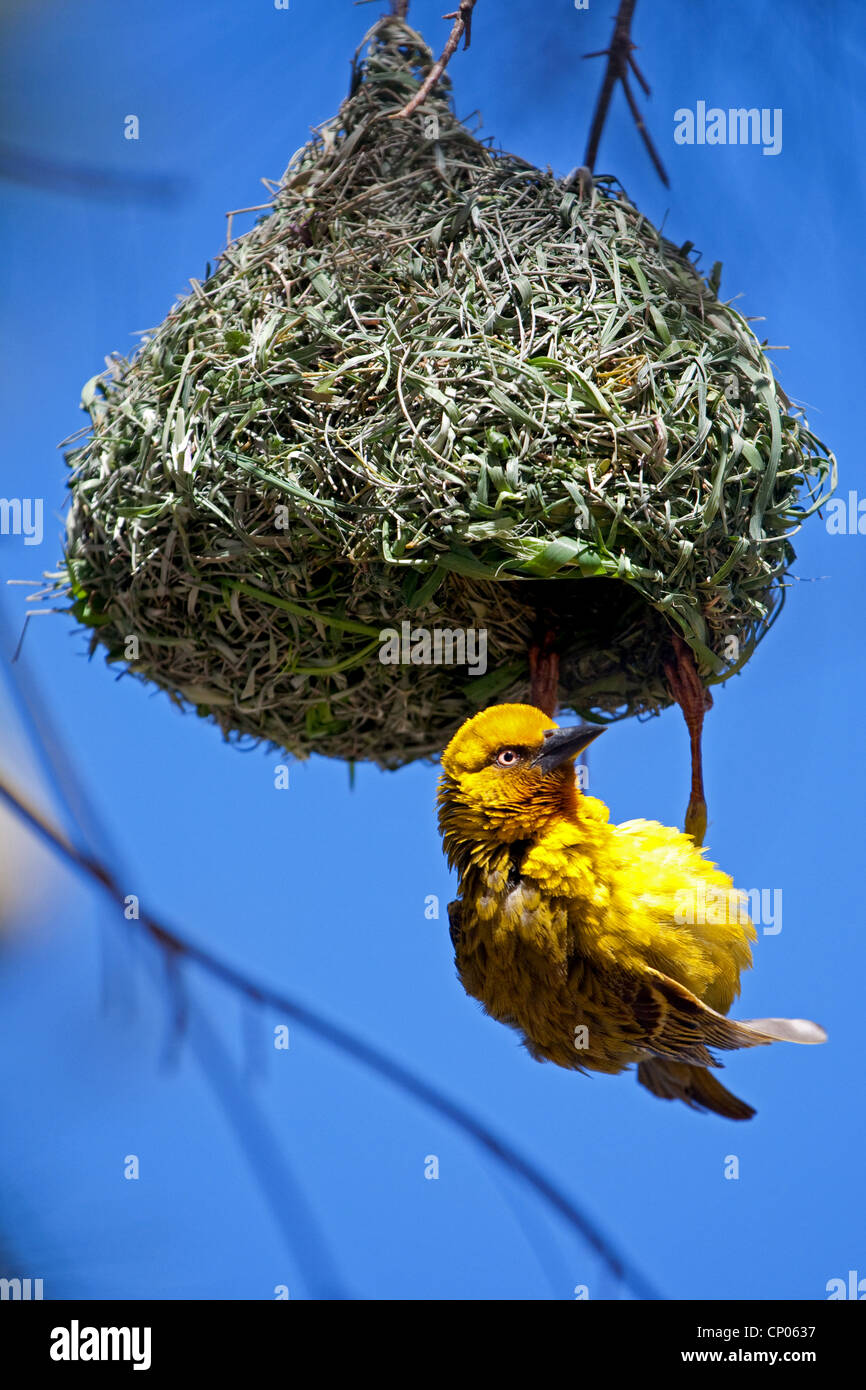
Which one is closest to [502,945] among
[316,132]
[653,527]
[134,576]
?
[653,527]

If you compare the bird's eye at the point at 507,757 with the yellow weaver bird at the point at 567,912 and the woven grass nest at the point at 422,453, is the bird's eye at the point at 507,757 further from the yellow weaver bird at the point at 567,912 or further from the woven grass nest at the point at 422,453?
the woven grass nest at the point at 422,453

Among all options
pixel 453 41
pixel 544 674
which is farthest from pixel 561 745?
pixel 453 41

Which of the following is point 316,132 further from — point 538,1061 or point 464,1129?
point 464,1129

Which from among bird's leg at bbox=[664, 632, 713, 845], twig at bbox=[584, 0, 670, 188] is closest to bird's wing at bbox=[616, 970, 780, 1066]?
bird's leg at bbox=[664, 632, 713, 845]

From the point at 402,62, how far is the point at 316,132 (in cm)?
18

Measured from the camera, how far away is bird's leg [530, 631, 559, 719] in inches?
68.7

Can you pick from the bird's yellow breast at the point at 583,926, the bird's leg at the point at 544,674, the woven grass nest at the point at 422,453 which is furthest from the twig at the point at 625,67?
the bird's yellow breast at the point at 583,926

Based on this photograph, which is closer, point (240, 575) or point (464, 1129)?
point (240, 575)

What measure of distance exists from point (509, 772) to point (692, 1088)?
70 cm

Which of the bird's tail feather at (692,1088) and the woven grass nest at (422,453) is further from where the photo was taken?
the bird's tail feather at (692,1088)

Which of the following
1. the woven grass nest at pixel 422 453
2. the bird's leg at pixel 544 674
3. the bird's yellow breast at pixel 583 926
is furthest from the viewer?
the bird's leg at pixel 544 674

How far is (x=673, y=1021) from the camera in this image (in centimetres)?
160

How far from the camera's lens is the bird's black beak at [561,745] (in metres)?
1.55

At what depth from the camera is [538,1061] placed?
175cm
